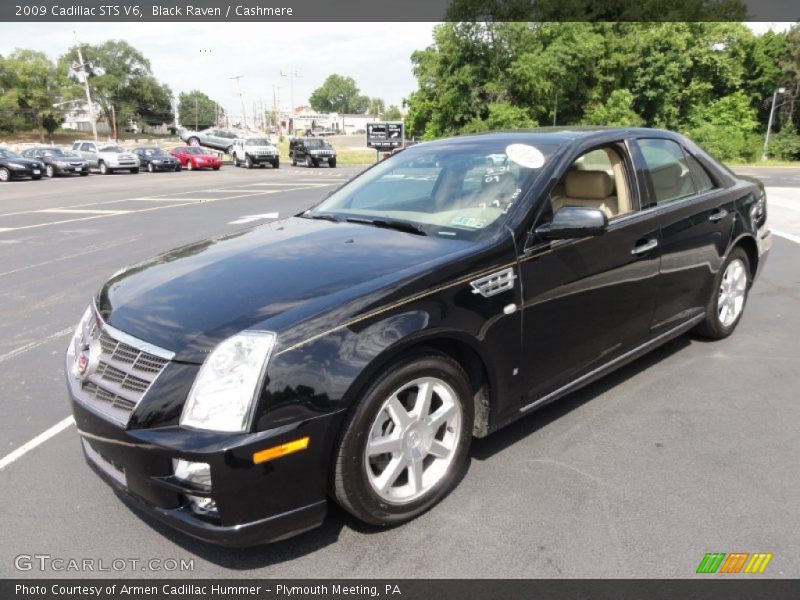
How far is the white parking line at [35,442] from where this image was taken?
3213 millimetres

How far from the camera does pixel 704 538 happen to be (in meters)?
2.51

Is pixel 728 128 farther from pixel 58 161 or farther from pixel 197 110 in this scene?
pixel 197 110

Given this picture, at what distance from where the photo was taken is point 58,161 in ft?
101

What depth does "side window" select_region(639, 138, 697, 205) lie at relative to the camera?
3.89 m

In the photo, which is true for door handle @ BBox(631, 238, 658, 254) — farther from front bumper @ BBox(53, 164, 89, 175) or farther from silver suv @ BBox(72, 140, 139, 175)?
silver suv @ BBox(72, 140, 139, 175)

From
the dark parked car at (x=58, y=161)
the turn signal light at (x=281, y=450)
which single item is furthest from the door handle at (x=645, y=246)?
the dark parked car at (x=58, y=161)

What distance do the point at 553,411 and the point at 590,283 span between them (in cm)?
89

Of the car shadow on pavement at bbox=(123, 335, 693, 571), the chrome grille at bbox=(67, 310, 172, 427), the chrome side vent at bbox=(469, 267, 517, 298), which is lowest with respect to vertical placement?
the car shadow on pavement at bbox=(123, 335, 693, 571)

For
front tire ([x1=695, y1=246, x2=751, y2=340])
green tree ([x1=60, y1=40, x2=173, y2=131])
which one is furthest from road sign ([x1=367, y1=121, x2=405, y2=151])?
green tree ([x1=60, y1=40, x2=173, y2=131])

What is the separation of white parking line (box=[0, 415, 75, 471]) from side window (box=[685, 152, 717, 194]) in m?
4.54

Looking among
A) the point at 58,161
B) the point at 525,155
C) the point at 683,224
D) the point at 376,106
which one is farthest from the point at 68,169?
the point at 376,106

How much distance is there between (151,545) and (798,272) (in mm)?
7676
